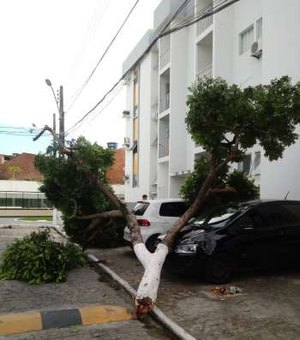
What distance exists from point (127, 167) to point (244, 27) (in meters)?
17.8

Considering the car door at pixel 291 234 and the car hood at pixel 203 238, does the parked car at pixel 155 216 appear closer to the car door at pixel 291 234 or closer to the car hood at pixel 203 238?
the car hood at pixel 203 238

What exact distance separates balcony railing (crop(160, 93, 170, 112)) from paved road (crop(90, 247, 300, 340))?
54.0 ft

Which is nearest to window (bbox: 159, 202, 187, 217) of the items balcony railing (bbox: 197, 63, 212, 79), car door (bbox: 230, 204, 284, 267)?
car door (bbox: 230, 204, 284, 267)

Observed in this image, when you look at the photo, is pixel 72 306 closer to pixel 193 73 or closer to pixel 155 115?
pixel 193 73

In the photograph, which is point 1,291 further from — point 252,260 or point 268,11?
point 268,11

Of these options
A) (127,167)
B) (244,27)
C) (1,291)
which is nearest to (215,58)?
(244,27)

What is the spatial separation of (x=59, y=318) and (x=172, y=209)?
692 cm

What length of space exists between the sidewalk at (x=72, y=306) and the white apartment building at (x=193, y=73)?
5.97 m

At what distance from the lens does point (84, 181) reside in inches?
569

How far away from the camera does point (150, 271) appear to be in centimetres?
Result: 868

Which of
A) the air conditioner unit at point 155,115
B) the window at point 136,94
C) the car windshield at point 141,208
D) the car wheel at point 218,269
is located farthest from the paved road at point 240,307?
the window at point 136,94

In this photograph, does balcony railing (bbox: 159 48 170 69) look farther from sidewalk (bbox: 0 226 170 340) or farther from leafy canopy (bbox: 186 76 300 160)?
sidewalk (bbox: 0 226 170 340)

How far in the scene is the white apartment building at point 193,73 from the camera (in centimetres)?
1356

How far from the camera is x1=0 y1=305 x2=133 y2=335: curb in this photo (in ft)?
24.7
